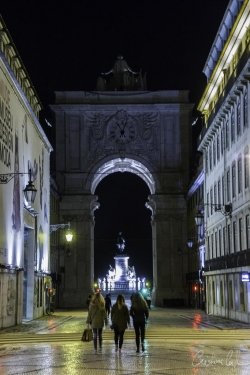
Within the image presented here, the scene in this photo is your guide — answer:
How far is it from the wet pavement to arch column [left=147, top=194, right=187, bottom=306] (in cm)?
4590

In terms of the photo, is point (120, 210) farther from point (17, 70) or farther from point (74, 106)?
point (17, 70)

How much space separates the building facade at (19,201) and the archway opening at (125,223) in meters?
57.7

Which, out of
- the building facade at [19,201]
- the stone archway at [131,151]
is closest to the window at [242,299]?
the building facade at [19,201]

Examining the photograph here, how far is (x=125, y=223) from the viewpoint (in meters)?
111

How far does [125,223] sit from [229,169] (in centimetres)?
6741

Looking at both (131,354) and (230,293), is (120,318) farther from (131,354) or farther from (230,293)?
(230,293)

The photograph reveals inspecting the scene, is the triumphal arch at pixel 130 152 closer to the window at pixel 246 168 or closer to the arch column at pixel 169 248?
the arch column at pixel 169 248

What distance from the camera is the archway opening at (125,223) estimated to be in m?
109

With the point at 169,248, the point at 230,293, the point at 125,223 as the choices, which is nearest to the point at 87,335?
the point at 230,293

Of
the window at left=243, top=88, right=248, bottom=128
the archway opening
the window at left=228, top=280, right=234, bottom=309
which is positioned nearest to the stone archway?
the archway opening

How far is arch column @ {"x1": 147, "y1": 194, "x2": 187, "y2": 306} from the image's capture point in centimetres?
7856

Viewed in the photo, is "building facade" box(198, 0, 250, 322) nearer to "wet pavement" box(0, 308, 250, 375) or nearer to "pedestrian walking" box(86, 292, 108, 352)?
"wet pavement" box(0, 308, 250, 375)

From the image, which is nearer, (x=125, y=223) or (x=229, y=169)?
(x=229, y=169)

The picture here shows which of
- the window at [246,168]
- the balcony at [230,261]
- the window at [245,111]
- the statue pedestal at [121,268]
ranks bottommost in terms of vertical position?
the balcony at [230,261]
